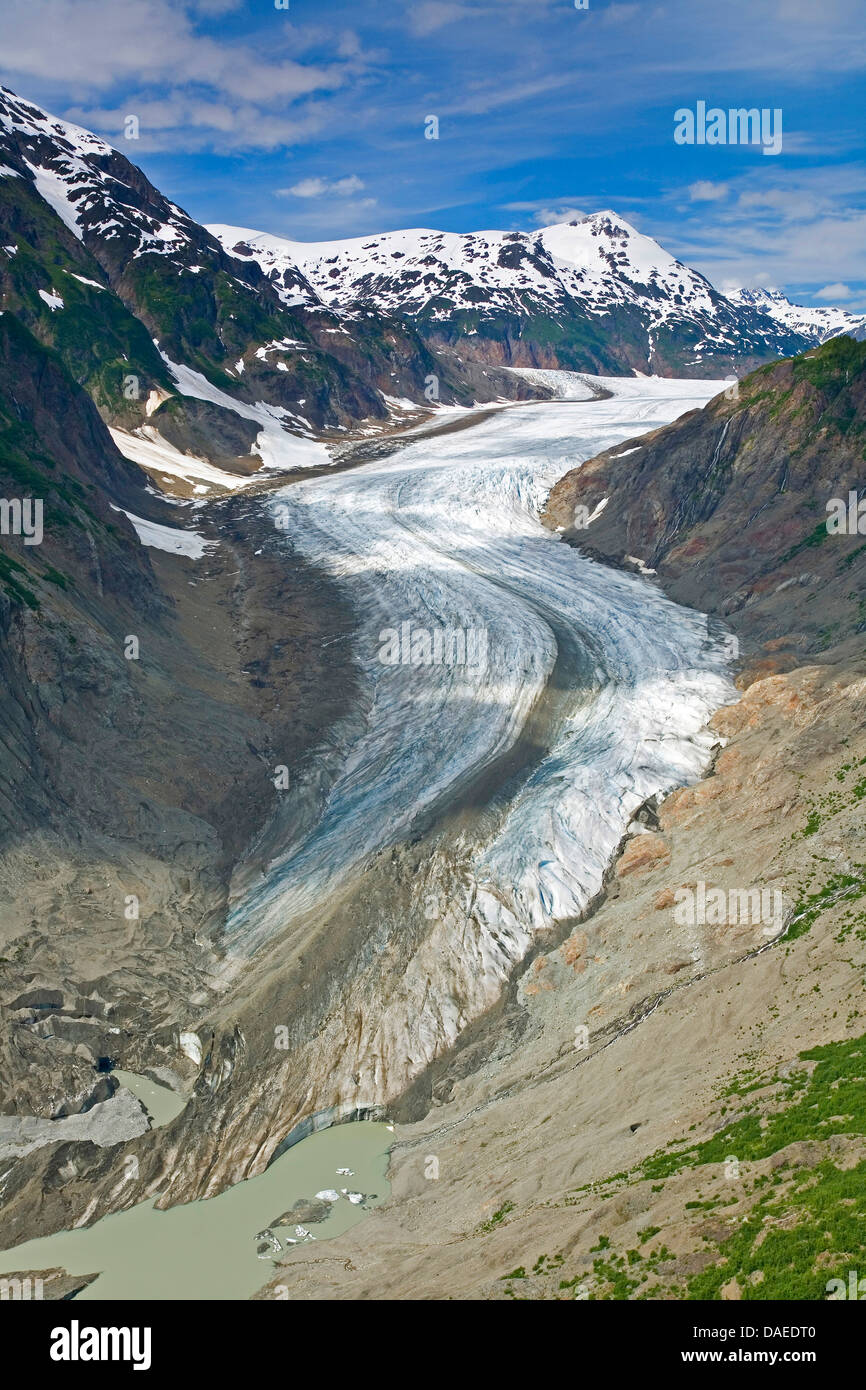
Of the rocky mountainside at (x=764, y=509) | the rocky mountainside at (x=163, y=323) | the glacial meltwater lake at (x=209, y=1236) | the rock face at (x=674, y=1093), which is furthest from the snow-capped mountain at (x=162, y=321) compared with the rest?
the glacial meltwater lake at (x=209, y=1236)

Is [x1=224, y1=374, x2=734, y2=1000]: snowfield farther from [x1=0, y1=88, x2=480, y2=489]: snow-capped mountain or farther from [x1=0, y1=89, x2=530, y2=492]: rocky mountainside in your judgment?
[x1=0, y1=89, x2=530, y2=492]: rocky mountainside

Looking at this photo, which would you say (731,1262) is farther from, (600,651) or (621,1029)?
(600,651)

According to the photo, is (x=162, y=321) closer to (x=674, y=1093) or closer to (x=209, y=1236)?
A: (x=209, y=1236)

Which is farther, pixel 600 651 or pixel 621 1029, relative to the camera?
pixel 600 651

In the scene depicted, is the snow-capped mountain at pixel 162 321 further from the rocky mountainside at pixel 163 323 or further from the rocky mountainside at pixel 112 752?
the rocky mountainside at pixel 112 752

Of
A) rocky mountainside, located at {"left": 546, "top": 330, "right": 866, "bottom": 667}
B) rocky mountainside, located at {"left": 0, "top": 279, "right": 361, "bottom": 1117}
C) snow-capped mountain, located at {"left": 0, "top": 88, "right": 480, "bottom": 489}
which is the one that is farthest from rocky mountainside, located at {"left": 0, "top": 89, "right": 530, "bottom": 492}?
rocky mountainside, located at {"left": 546, "top": 330, "right": 866, "bottom": 667}

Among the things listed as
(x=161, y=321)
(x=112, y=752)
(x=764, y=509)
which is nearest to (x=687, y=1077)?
(x=112, y=752)
